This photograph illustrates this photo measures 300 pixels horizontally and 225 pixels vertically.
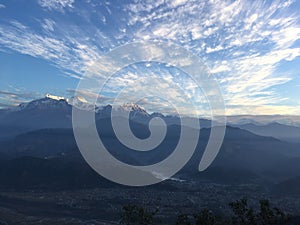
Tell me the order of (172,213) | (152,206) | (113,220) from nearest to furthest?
(113,220), (172,213), (152,206)

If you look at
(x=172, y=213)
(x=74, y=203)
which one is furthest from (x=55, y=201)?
(x=172, y=213)

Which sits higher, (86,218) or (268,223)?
(268,223)

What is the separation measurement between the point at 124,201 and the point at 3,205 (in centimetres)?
6753

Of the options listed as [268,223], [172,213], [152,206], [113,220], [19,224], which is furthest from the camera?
[152,206]

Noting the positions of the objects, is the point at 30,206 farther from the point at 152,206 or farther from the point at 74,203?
the point at 152,206

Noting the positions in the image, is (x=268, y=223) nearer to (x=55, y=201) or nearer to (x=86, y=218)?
(x=86, y=218)

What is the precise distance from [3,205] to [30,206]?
45.2 ft

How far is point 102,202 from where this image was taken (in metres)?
194

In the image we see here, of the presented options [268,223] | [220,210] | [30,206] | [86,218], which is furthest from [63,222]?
[268,223]

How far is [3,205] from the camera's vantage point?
17475cm

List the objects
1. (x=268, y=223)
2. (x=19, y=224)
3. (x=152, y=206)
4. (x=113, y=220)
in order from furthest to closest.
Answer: (x=152, y=206)
(x=113, y=220)
(x=19, y=224)
(x=268, y=223)

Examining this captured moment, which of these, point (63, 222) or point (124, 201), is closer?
point (63, 222)

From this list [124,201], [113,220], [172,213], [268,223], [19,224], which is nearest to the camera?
[268,223]

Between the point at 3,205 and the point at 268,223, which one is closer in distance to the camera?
the point at 268,223
